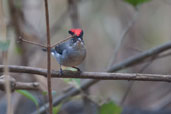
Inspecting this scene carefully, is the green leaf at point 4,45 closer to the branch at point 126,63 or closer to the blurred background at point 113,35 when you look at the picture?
the branch at point 126,63

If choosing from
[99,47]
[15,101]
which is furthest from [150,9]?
[15,101]

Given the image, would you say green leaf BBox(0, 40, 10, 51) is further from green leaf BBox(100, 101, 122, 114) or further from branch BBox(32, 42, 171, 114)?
branch BBox(32, 42, 171, 114)

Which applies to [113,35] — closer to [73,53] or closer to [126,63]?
[126,63]

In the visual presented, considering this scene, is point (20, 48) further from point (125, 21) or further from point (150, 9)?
point (150, 9)

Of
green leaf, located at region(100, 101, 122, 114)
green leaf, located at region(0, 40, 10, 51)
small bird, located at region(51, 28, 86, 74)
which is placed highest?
green leaf, located at region(0, 40, 10, 51)

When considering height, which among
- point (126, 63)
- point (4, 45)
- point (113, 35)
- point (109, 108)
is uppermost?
point (4, 45)

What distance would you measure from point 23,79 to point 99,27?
2385mm

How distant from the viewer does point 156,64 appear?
5.96m

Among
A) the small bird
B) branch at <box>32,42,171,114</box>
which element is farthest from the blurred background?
the small bird

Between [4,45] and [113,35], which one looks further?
[113,35]

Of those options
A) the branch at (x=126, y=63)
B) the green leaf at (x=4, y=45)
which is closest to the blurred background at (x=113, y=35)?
the branch at (x=126, y=63)

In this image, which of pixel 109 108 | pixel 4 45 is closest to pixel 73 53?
pixel 109 108

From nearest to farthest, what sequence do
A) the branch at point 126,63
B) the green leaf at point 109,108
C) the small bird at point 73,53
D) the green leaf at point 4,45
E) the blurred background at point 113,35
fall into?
the green leaf at point 4,45
the green leaf at point 109,108
the small bird at point 73,53
the branch at point 126,63
the blurred background at point 113,35

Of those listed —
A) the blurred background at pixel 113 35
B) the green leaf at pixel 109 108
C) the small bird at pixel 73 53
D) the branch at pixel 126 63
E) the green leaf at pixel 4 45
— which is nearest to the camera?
the green leaf at pixel 4 45
